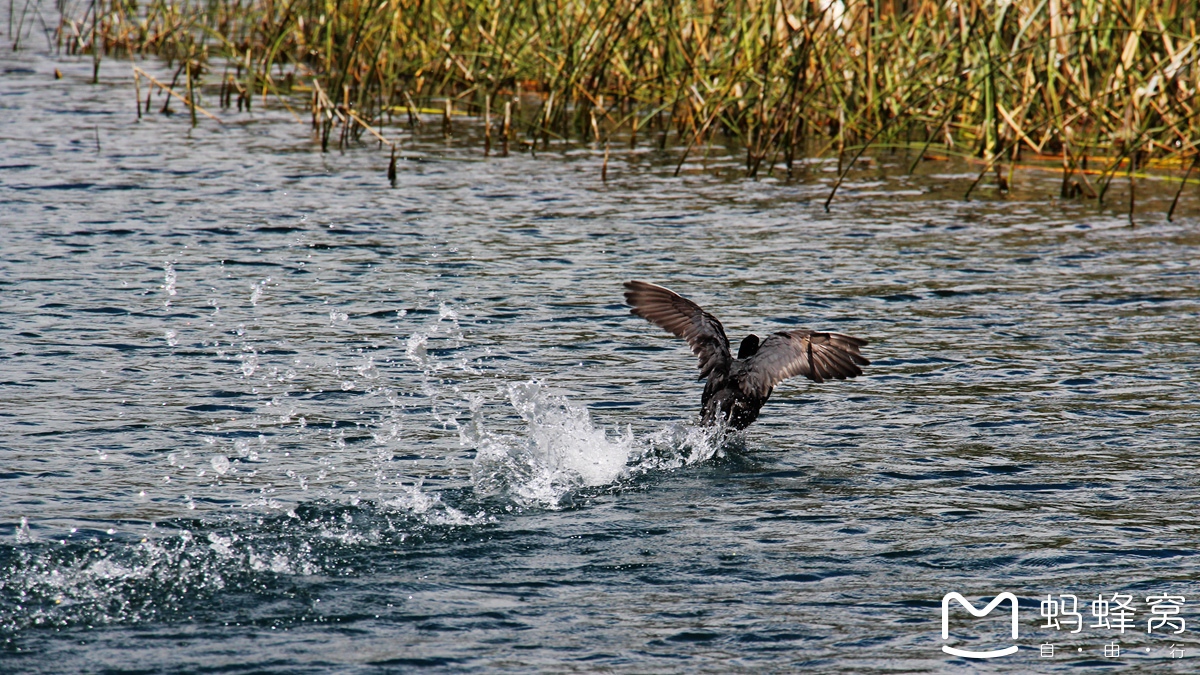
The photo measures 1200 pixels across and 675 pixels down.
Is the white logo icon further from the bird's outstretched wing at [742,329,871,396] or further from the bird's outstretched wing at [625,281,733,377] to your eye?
the bird's outstretched wing at [625,281,733,377]

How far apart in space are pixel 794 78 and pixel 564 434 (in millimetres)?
7219

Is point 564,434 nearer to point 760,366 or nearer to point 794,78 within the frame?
point 760,366

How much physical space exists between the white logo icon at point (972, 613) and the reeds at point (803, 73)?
7483 millimetres

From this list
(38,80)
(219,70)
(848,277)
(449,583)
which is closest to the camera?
(449,583)

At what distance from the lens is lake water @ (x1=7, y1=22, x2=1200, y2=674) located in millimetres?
4820

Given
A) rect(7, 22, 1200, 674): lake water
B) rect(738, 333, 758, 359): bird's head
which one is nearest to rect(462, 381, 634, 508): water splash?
rect(7, 22, 1200, 674): lake water

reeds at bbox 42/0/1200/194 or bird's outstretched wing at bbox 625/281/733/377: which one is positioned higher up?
reeds at bbox 42/0/1200/194

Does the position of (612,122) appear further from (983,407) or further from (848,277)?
(983,407)

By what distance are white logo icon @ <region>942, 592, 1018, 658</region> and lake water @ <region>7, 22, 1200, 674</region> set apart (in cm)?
4

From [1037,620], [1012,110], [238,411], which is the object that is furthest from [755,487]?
[1012,110]

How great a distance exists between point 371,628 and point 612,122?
12.1 meters

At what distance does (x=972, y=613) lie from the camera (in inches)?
197

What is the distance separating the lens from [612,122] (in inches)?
643

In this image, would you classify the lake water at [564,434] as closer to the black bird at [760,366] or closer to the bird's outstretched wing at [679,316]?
the black bird at [760,366]
